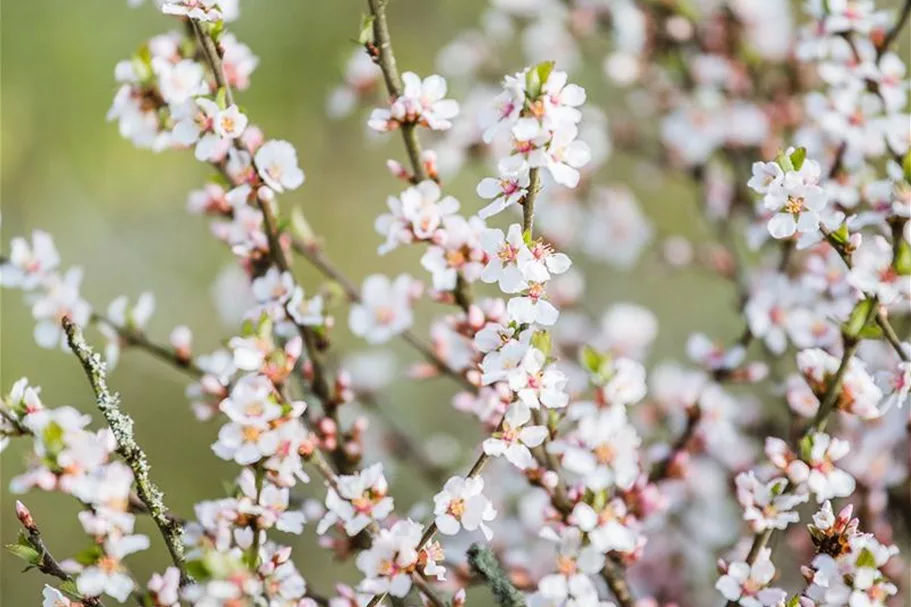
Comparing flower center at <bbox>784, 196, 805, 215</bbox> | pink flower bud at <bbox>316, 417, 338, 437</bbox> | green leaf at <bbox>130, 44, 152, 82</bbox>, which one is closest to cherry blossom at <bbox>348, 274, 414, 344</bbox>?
pink flower bud at <bbox>316, 417, 338, 437</bbox>

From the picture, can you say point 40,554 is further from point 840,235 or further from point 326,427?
point 840,235

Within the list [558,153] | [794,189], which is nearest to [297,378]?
[558,153]

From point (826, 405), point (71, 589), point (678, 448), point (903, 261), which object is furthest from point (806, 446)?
point (71, 589)

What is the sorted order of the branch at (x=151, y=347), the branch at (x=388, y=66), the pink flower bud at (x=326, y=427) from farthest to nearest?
the branch at (x=151, y=347)
the pink flower bud at (x=326, y=427)
the branch at (x=388, y=66)

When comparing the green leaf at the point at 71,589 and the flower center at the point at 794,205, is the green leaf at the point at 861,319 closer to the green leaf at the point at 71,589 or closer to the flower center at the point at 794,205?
the flower center at the point at 794,205

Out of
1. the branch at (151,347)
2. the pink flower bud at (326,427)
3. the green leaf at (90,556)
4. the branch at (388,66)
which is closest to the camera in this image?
the green leaf at (90,556)

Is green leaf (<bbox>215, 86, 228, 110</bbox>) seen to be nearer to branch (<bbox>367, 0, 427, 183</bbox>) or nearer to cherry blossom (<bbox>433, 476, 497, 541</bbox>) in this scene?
branch (<bbox>367, 0, 427, 183</bbox>)

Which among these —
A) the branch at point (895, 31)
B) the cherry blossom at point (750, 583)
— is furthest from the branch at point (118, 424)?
the branch at point (895, 31)
